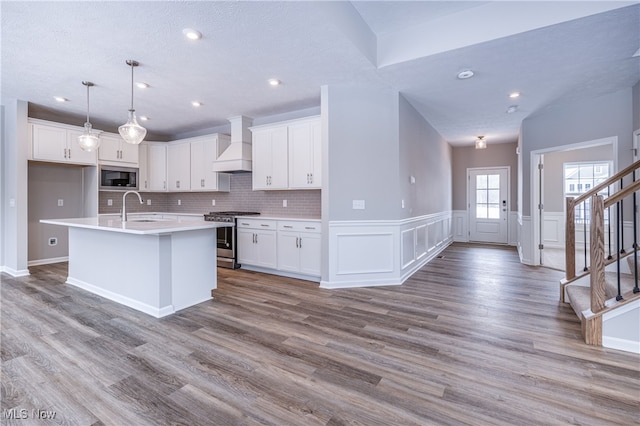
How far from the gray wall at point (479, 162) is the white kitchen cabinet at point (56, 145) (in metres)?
8.72

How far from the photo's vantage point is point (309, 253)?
4.44m

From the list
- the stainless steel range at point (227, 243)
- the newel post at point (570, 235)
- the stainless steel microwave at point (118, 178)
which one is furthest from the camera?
the stainless steel microwave at point (118, 178)

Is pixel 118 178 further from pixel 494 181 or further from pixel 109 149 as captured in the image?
pixel 494 181

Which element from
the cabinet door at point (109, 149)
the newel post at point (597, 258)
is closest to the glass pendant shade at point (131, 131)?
the cabinet door at point (109, 149)

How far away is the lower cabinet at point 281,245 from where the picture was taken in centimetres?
442

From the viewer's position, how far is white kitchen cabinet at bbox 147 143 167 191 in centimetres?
661

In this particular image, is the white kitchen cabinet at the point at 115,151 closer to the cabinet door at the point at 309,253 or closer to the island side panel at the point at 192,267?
the island side panel at the point at 192,267

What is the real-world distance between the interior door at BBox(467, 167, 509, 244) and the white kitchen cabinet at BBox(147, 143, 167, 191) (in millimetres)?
7788

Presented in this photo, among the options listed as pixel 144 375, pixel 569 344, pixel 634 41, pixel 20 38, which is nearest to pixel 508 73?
pixel 634 41

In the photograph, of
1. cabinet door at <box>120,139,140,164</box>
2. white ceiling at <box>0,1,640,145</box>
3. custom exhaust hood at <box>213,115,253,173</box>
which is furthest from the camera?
cabinet door at <box>120,139,140,164</box>

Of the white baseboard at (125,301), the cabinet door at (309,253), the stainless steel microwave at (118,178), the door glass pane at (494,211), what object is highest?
the stainless steel microwave at (118,178)

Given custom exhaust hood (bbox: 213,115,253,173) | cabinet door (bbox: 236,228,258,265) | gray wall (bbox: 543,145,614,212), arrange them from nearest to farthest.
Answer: cabinet door (bbox: 236,228,258,265)
custom exhaust hood (bbox: 213,115,253,173)
gray wall (bbox: 543,145,614,212)

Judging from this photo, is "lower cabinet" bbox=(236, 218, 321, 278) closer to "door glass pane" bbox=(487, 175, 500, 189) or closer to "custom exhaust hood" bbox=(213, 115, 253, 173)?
"custom exhaust hood" bbox=(213, 115, 253, 173)

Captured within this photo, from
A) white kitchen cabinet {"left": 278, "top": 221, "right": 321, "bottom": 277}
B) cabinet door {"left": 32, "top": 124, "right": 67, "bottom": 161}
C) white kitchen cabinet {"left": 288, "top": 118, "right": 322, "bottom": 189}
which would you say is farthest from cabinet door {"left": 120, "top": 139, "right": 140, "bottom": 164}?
white kitchen cabinet {"left": 278, "top": 221, "right": 321, "bottom": 277}
